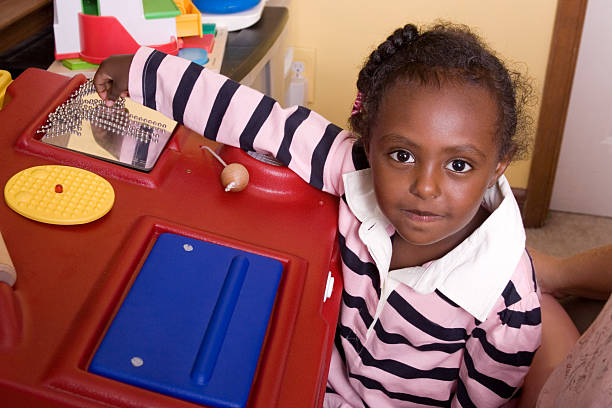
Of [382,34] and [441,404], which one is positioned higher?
[382,34]

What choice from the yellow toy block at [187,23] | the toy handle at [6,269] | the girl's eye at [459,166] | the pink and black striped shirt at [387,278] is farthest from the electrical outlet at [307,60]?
the toy handle at [6,269]

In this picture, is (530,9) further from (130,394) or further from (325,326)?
(130,394)

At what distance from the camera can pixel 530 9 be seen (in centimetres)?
167

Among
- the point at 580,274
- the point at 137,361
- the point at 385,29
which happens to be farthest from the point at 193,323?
the point at 385,29

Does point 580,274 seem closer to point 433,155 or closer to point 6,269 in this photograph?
point 433,155

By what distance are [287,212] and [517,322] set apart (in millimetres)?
318

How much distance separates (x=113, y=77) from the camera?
902 mm

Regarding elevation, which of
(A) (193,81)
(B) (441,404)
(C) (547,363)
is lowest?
(B) (441,404)

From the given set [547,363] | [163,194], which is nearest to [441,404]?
[547,363]

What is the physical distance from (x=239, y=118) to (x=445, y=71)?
11.8 inches

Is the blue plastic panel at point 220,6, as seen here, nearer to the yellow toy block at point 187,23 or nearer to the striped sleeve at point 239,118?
the yellow toy block at point 187,23

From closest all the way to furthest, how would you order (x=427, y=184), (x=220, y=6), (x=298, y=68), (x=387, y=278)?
(x=427, y=184), (x=387, y=278), (x=220, y=6), (x=298, y=68)

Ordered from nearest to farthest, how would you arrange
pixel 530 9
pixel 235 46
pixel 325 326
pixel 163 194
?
pixel 325 326 < pixel 163 194 < pixel 235 46 < pixel 530 9

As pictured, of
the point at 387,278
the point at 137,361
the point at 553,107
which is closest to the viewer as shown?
the point at 137,361
